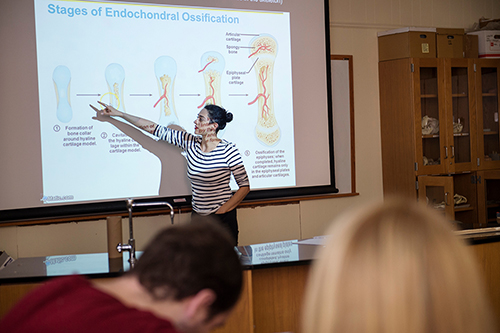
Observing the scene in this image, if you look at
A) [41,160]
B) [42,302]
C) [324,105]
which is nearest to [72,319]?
[42,302]

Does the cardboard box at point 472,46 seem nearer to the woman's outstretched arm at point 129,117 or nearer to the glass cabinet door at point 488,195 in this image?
the glass cabinet door at point 488,195

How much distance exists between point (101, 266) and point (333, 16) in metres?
3.03

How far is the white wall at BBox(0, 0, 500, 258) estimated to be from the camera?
371 centimetres

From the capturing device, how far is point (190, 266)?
74cm

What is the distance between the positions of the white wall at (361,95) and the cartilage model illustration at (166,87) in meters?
0.77

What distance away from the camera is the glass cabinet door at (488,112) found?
13.7ft

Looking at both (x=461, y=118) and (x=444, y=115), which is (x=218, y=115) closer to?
(x=444, y=115)

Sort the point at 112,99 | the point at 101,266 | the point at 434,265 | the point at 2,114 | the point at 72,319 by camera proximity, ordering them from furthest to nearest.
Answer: the point at 112,99, the point at 2,114, the point at 101,266, the point at 72,319, the point at 434,265

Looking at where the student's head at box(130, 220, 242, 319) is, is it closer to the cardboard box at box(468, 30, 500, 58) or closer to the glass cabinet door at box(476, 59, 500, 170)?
the glass cabinet door at box(476, 59, 500, 170)

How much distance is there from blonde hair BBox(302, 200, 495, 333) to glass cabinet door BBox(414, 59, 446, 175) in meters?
3.58

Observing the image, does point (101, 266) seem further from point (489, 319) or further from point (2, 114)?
point (489, 319)

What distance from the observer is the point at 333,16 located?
157 inches

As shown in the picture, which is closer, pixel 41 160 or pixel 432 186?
pixel 41 160

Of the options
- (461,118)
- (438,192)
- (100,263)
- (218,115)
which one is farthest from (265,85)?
(100,263)
